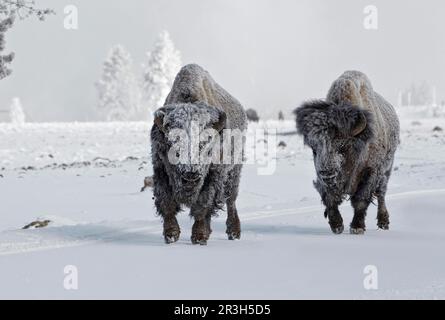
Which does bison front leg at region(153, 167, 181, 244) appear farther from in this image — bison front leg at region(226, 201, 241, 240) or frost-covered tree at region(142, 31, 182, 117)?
frost-covered tree at region(142, 31, 182, 117)

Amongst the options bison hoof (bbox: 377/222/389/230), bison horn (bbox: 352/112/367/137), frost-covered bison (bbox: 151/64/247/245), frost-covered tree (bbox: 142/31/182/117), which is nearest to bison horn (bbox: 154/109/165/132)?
frost-covered bison (bbox: 151/64/247/245)

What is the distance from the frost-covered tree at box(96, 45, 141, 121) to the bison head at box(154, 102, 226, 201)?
257ft

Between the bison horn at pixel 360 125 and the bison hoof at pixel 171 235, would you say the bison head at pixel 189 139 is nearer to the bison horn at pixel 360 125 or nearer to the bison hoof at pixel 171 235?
the bison hoof at pixel 171 235

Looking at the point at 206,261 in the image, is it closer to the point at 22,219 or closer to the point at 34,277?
the point at 34,277

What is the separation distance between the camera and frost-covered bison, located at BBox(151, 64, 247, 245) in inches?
342

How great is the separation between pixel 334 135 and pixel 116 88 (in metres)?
78.9

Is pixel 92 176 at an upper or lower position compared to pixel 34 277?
lower

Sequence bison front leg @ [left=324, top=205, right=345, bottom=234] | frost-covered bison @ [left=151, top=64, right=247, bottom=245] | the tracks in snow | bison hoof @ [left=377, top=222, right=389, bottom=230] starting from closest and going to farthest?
frost-covered bison @ [left=151, top=64, right=247, bottom=245] → the tracks in snow → bison front leg @ [left=324, top=205, right=345, bottom=234] → bison hoof @ [left=377, top=222, right=389, bottom=230]

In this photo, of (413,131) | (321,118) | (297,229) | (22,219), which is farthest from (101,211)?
(413,131)

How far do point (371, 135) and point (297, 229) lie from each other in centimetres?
210

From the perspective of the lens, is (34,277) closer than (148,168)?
Yes

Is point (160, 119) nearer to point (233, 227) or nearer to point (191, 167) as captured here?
point (191, 167)

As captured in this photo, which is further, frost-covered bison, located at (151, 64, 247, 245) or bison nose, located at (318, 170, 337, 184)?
bison nose, located at (318, 170, 337, 184)
